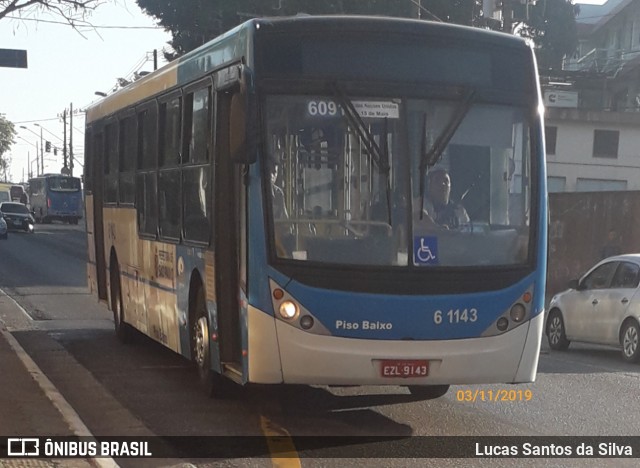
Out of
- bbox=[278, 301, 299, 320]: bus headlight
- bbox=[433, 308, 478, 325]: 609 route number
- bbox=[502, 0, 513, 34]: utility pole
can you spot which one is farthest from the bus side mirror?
bbox=[502, 0, 513, 34]: utility pole

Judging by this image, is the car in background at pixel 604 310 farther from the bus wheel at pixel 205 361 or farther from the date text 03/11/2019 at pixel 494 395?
the bus wheel at pixel 205 361

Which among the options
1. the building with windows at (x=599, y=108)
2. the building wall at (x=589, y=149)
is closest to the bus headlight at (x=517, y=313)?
the building with windows at (x=599, y=108)

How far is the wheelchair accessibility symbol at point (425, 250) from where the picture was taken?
9266 mm

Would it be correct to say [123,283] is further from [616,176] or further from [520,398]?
[616,176]

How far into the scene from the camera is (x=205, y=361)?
10.8 metres

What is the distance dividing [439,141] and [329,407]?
2.91 meters

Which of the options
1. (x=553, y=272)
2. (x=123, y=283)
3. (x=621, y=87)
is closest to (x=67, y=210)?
(x=621, y=87)

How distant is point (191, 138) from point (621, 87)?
185 feet

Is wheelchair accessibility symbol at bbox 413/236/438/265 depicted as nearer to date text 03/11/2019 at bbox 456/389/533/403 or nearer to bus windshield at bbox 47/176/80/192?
date text 03/11/2019 at bbox 456/389/533/403

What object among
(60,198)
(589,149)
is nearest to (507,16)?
(589,149)

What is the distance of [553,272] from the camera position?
3347 cm

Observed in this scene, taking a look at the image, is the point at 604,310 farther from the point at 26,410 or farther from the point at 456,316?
the point at 26,410

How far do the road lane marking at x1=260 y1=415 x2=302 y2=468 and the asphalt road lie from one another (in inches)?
0.9

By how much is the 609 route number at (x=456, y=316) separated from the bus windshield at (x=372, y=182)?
0.37m
